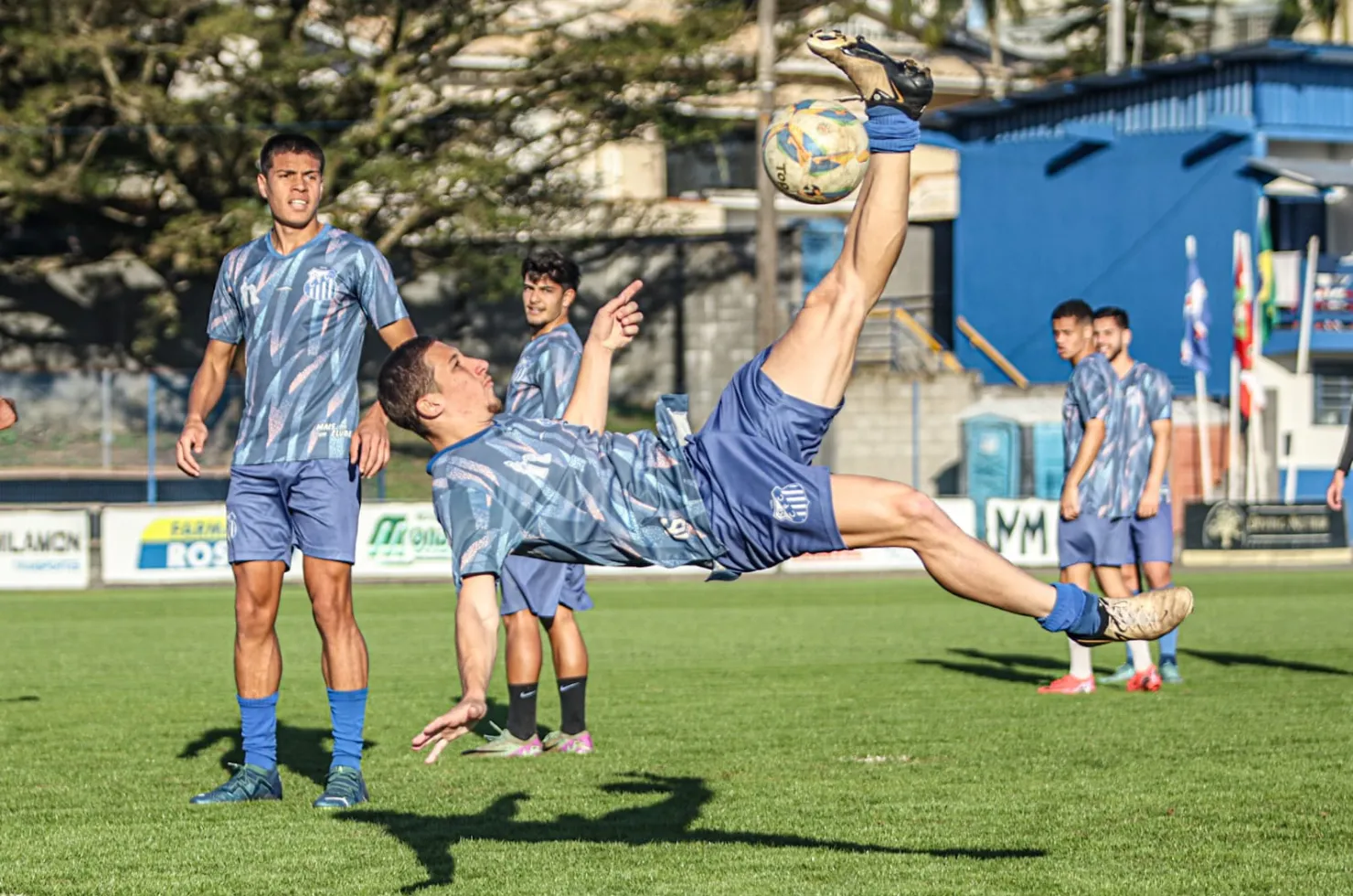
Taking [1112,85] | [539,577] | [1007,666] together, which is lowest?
[1007,666]

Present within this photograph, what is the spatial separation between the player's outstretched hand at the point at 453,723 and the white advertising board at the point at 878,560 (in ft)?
61.9

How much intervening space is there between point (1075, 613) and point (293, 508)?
119 inches

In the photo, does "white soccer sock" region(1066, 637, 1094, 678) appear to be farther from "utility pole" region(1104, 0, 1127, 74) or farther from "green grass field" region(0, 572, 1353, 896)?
"utility pole" region(1104, 0, 1127, 74)

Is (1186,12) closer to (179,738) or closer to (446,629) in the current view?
(446,629)

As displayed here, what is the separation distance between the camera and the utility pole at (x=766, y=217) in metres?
28.3

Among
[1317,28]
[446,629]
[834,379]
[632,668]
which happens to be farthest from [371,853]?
[1317,28]

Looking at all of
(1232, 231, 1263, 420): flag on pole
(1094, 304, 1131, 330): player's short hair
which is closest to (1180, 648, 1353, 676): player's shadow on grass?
(1094, 304, 1131, 330): player's short hair

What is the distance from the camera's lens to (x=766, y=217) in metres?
29.1

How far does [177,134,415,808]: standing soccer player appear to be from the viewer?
694cm

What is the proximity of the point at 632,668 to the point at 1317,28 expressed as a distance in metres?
60.9

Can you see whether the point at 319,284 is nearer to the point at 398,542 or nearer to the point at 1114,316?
the point at 1114,316

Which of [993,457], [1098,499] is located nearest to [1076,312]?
[1098,499]

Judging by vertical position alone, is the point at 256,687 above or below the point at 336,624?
below

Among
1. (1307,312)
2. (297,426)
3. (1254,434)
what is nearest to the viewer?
(297,426)
